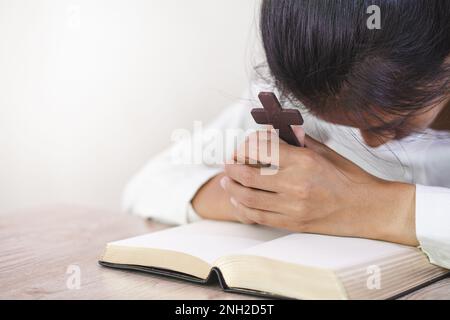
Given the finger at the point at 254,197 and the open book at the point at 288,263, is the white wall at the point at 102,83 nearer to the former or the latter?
the finger at the point at 254,197

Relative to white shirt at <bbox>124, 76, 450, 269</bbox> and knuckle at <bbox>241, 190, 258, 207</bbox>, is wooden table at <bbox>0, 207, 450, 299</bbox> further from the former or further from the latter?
knuckle at <bbox>241, 190, 258, 207</bbox>

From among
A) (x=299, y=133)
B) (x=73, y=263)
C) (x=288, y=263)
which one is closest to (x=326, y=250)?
(x=288, y=263)

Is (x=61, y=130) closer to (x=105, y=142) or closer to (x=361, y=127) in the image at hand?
(x=105, y=142)

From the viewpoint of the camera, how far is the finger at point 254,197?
80 cm

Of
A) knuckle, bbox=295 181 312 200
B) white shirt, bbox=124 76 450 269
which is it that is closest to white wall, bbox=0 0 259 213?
white shirt, bbox=124 76 450 269

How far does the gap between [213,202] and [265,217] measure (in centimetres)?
19

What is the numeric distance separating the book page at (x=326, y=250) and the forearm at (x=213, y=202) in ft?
0.69

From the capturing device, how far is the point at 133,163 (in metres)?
1.75

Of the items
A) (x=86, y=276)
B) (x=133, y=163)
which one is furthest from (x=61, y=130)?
(x=86, y=276)

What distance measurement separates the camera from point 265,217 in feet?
2.68

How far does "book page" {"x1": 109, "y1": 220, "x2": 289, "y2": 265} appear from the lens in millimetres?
724

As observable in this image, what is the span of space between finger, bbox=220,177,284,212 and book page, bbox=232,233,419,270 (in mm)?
57

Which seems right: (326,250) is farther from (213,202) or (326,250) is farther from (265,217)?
(213,202)

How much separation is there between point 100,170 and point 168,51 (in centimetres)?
43
